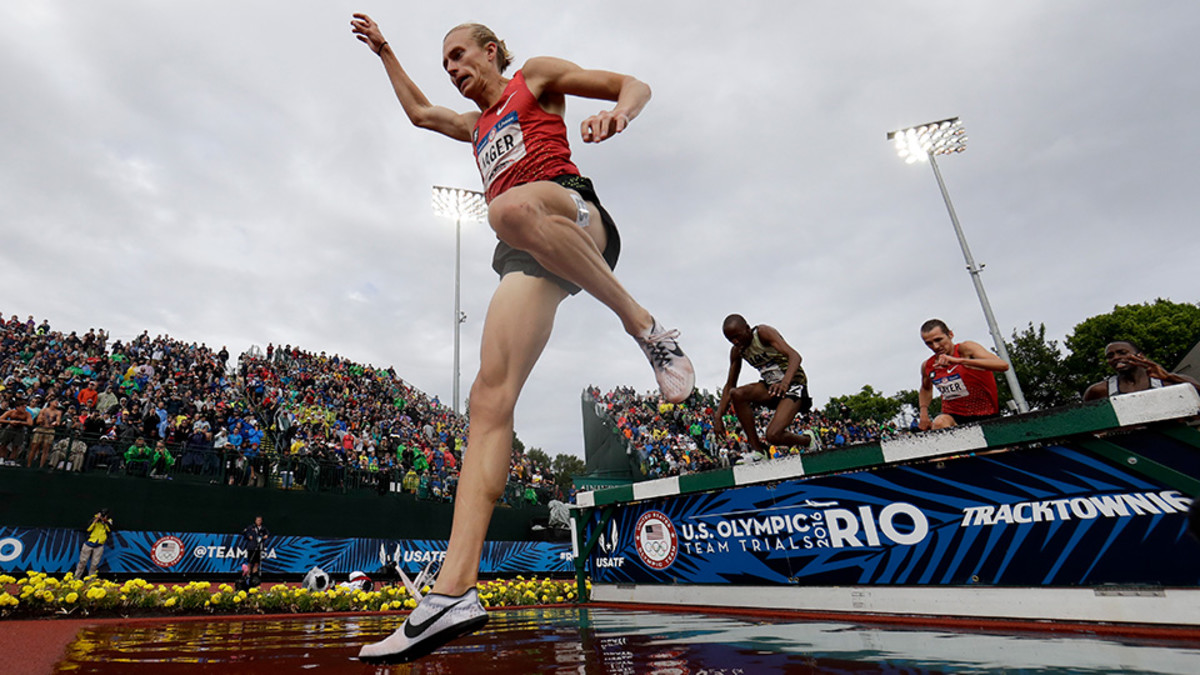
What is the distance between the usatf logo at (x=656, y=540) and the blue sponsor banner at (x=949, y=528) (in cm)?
3

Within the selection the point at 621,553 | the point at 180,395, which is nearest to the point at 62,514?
the point at 180,395

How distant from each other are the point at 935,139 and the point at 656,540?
22.9 metres

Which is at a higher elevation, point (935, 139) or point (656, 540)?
point (935, 139)

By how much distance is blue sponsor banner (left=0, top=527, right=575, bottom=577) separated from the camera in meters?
9.30

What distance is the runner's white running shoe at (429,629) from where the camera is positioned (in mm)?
1641

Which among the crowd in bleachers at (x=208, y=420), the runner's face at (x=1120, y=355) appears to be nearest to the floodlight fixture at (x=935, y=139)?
the crowd in bleachers at (x=208, y=420)

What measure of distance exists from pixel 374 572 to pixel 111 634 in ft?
34.9

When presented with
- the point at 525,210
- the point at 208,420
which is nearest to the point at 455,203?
the point at 208,420

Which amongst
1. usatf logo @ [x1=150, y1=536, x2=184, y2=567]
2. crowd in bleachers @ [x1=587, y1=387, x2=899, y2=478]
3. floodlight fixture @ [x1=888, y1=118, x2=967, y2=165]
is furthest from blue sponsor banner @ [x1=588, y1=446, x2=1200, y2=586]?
floodlight fixture @ [x1=888, y1=118, x2=967, y2=165]

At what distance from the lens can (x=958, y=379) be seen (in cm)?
482

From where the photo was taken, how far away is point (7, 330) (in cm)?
1494

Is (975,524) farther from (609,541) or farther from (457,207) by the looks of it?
(457,207)

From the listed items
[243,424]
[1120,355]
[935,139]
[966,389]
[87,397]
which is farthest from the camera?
[935,139]

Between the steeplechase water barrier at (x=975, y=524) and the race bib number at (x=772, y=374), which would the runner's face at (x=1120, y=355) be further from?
the race bib number at (x=772, y=374)
